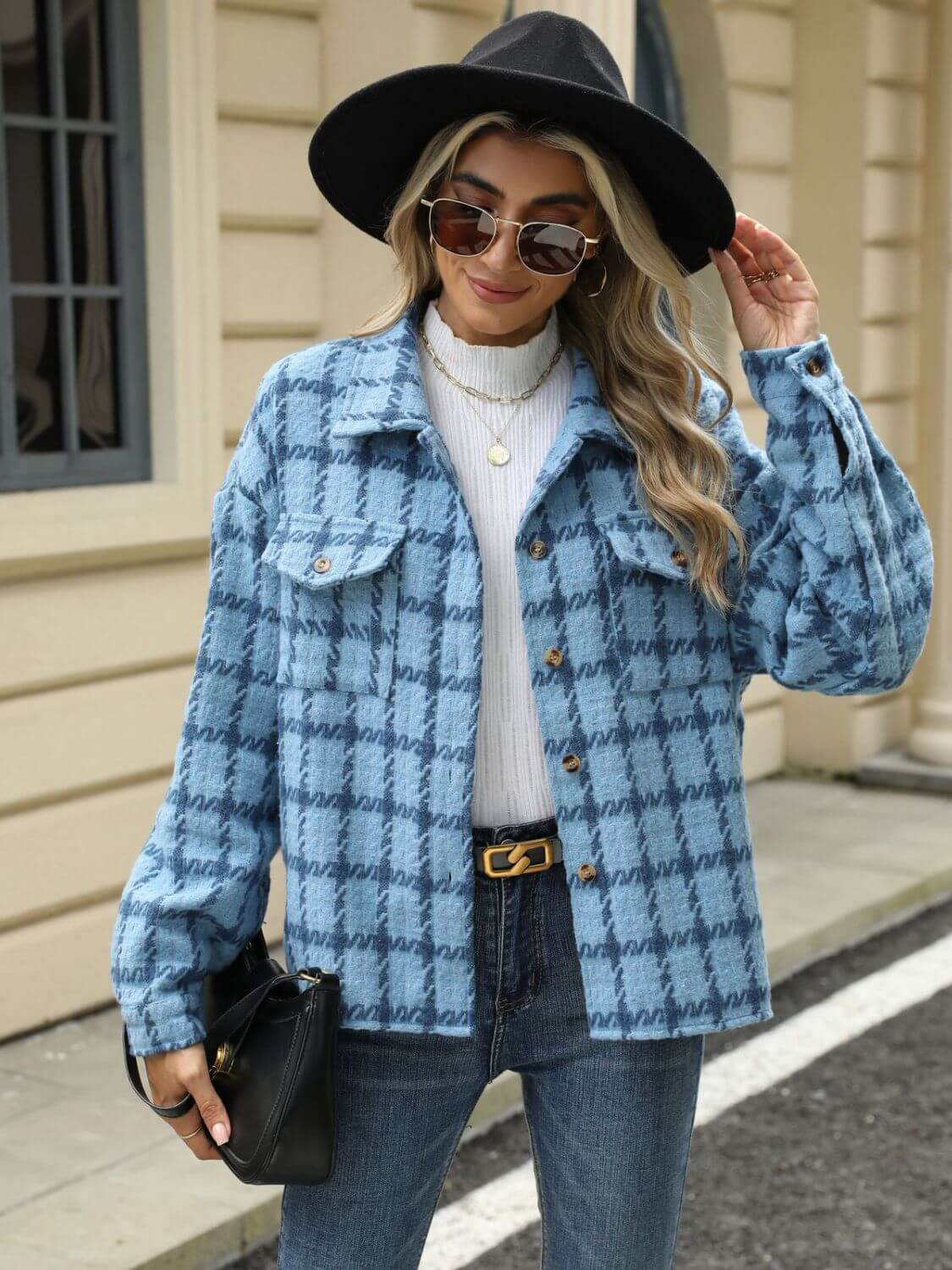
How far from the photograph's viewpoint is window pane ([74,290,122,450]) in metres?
5.04

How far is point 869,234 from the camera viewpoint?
8.05 meters

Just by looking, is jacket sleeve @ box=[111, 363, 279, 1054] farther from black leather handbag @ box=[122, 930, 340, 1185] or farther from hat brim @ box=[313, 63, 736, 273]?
hat brim @ box=[313, 63, 736, 273]

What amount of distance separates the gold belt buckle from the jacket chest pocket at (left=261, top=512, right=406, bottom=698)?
0.22 m

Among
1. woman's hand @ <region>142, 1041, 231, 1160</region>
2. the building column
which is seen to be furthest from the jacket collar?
the building column

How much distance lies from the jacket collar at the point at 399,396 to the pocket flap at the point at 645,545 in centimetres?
9

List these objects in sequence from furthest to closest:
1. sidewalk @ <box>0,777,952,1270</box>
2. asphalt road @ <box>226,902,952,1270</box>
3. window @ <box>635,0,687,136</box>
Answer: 1. window @ <box>635,0,687,136</box>
2. asphalt road @ <box>226,902,952,1270</box>
3. sidewalk @ <box>0,777,952,1270</box>

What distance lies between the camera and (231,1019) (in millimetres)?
2084

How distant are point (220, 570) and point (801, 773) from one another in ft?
21.3

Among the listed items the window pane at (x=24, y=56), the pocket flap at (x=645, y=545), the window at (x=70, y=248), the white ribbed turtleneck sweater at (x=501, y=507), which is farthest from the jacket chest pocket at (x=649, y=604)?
the window pane at (x=24, y=56)

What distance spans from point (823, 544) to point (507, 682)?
0.40m

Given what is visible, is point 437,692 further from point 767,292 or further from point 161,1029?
point 767,292

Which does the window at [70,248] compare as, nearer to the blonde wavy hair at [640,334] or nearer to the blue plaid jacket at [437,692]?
the blonde wavy hair at [640,334]

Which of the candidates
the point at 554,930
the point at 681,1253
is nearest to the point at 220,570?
the point at 554,930

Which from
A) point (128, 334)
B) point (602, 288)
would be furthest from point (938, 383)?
point (602, 288)
